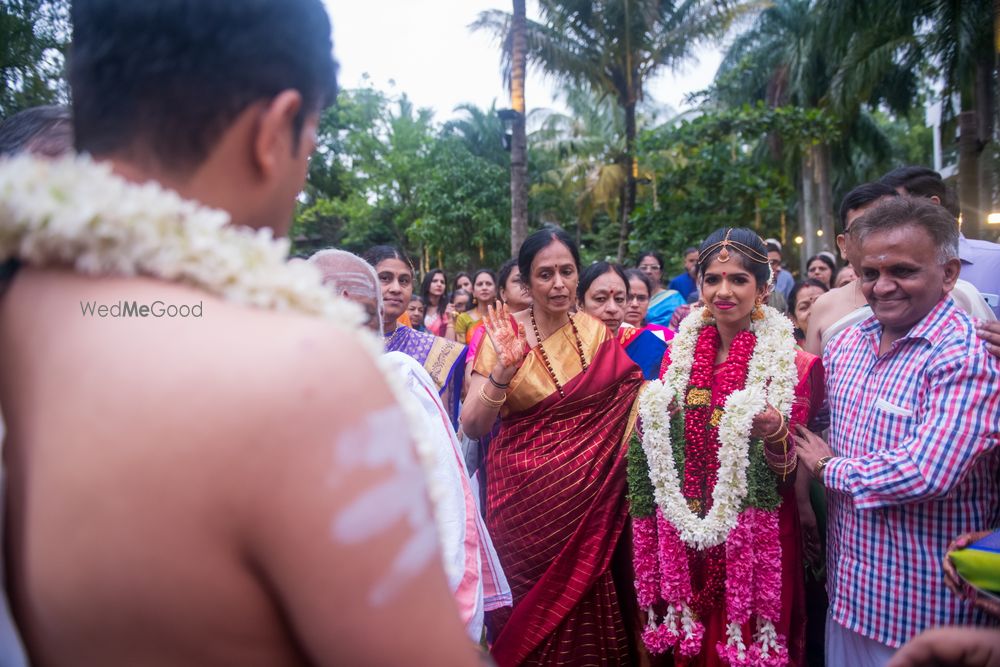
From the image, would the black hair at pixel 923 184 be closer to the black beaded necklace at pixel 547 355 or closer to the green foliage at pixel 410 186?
the black beaded necklace at pixel 547 355

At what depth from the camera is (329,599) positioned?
2.35 ft

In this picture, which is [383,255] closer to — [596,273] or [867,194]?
[596,273]

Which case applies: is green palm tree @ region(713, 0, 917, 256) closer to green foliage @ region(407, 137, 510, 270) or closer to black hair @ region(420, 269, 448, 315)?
green foliage @ region(407, 137, 510, 270)

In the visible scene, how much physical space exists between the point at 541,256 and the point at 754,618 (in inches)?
81.3

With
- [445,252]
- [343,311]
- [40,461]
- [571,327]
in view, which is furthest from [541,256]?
[445,252]

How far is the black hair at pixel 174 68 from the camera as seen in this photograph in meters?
0.79

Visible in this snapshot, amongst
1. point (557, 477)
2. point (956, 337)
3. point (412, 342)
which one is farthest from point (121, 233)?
point (412, 342)

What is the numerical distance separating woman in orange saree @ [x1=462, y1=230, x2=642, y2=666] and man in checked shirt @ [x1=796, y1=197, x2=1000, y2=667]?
3.41ft

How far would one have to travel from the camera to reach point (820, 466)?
248 cm

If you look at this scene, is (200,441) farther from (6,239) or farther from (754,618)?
(754,618)

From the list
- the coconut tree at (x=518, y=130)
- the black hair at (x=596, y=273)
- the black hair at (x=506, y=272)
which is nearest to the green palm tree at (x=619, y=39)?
the coconut tree at (x=518, y=130)

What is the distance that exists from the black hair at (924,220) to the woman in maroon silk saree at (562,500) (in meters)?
1.47

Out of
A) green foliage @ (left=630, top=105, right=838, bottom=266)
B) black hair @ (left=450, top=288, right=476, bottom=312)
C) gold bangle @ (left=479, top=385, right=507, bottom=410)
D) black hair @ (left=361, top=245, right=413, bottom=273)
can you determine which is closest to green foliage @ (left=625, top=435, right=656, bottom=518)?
gold bangle @ (left=479, top=385, right=507, bottom=410)

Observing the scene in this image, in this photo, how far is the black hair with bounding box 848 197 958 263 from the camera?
2.36 m
